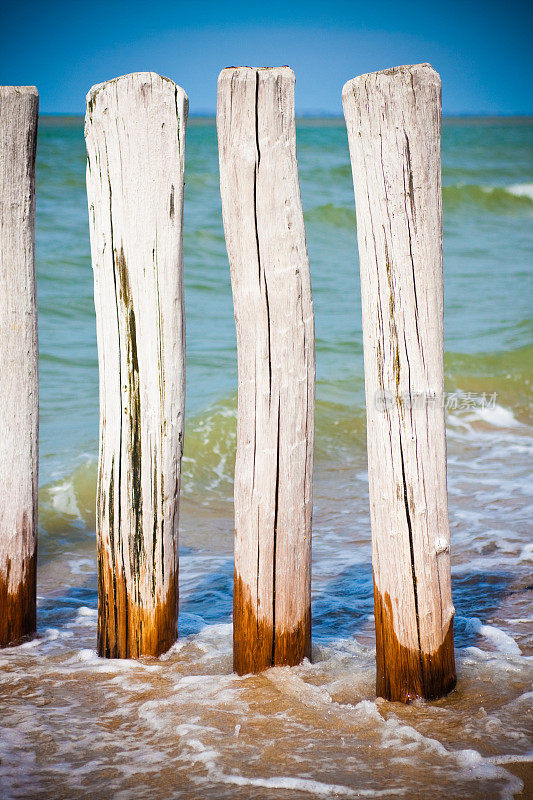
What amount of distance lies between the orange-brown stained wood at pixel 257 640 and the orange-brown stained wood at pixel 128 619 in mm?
305

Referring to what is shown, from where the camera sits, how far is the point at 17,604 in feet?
10.5

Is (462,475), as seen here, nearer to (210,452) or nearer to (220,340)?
(210,452)

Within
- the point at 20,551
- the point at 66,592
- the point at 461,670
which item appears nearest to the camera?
the point at 461,670

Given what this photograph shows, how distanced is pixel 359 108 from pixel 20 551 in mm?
2215

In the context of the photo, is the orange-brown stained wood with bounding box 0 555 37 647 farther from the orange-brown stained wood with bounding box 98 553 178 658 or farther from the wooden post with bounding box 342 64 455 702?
the wooden post with bounding box 342 64 455 702

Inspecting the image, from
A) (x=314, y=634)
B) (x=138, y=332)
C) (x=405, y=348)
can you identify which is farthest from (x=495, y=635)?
(x=138, y=332)

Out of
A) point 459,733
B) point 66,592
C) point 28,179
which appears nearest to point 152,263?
point 28,179

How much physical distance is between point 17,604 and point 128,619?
57cm

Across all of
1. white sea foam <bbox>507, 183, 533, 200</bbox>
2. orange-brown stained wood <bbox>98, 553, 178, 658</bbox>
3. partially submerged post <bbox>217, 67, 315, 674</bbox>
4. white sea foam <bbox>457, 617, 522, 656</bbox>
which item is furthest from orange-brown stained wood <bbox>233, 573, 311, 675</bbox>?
white sea foam <bbox>507, 183, 533, 200</bbox>

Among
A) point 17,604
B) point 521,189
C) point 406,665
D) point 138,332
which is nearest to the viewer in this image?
point 406,665

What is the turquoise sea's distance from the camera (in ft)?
7.70

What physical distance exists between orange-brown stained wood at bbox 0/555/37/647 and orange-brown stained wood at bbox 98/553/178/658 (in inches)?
15.8

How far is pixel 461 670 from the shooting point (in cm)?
294

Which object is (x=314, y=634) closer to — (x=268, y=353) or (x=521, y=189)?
(x=268, y=353)
